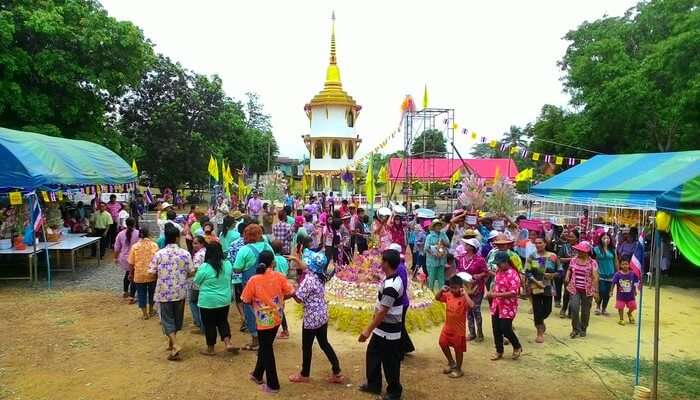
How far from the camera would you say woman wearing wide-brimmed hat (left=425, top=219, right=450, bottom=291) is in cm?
827

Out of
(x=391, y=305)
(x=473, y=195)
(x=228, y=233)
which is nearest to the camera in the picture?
(x=391, y=305)

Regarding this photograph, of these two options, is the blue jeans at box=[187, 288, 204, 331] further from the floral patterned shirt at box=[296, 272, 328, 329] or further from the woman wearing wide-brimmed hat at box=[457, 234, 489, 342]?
the woman wearing wide-brimmed hat at box=[457, 234, 489, 342]

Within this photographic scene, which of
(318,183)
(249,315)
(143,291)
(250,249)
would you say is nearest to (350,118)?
(318,183)

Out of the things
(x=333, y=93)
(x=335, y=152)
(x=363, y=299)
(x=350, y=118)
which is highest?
(x=333, y=93)

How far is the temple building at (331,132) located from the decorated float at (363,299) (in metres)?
28.4

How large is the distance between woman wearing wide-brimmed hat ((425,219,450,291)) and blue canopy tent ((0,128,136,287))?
23.6 ft

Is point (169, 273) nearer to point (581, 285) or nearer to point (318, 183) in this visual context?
point (581, 285)

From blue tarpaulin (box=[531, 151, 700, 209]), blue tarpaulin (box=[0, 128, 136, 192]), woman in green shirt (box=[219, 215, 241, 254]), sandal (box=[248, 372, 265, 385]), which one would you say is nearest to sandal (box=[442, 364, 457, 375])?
sandal (box=[248, 372, 265, 385])

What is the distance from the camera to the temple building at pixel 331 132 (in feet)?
121

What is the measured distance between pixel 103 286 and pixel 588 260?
28.6 ft

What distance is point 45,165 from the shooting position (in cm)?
1034

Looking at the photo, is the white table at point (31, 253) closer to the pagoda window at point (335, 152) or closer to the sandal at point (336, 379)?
the sandal at point (336, 379)

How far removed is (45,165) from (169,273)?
6.33 m

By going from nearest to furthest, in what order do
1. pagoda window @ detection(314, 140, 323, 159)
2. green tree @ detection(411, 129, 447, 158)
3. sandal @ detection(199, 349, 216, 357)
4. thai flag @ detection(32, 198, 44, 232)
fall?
sandal @ detection(199, 349, 216, 357)
thai flag @ detection(32, 198, 44, 232)
green tree @ detection(411, 129, 447, 158)
pagoda window @ detection(314, 140, 323, 159)
